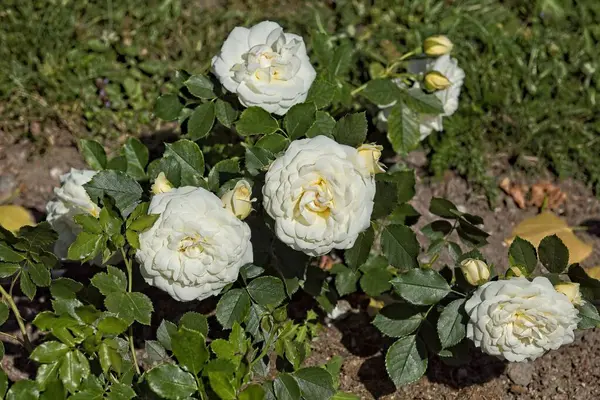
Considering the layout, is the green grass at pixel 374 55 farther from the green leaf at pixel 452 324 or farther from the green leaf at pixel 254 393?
the green leaf at pixel 254 393

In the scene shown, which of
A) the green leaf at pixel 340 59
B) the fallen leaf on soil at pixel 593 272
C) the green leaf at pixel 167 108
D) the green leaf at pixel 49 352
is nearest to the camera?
the green leaf at pixel 49 352

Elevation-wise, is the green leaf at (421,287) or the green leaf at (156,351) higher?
the green leaf at (421,287)

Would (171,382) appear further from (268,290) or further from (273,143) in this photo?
(273,143)

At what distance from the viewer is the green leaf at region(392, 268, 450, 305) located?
6.38 feet

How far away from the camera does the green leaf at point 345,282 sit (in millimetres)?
2263

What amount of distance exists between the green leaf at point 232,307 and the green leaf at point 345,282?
15.1 inches

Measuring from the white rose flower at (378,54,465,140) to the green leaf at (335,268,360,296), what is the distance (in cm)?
51

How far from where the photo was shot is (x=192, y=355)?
1649mm

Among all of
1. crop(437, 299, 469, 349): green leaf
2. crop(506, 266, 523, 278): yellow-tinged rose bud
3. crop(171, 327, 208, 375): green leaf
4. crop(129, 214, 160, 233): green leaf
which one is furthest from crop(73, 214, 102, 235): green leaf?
crop(506, 266, 523, 278): yellow-tinged rose bud

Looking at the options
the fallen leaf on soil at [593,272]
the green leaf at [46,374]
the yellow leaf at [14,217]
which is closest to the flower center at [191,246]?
the green leaf at [46,374]

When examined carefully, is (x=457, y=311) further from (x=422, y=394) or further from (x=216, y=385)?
(x=216, y=385)

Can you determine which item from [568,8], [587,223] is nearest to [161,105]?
[587,223]

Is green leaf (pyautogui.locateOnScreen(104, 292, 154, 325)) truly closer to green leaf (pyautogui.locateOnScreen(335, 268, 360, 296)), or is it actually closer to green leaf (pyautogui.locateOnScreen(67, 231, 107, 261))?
green leaf (pyautogui.locateOnScreen(67, 231, 107, 261))

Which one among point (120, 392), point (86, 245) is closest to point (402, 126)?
point (86, 245)
